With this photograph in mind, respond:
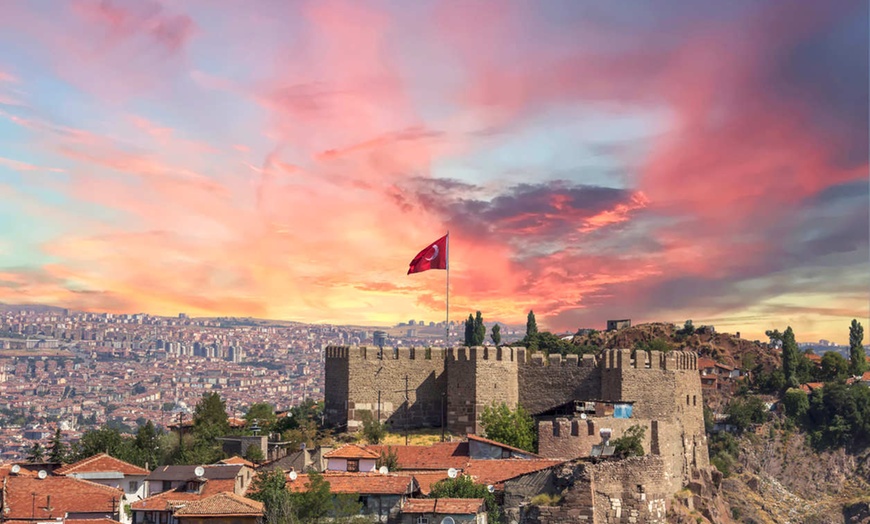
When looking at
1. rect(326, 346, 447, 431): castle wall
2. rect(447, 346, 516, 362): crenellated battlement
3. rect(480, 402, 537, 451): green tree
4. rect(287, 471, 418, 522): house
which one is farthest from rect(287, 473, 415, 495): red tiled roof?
rect(447, 346, 516, 362): crenellated battlement

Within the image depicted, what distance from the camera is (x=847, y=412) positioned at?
110m

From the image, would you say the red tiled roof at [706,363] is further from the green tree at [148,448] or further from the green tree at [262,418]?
the green tree at [148,448]

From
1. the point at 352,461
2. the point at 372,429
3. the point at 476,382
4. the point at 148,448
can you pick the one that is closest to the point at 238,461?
the point at 372,429

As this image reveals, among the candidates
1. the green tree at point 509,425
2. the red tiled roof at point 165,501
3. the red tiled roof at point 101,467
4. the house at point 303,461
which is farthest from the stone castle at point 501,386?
the red tiled roof at point 165,501

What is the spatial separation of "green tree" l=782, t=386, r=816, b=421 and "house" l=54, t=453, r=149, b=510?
78932 millimetres

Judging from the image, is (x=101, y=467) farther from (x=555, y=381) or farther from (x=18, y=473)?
(x=555, y=381)

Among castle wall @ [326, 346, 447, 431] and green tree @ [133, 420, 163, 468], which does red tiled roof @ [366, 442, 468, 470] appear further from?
green tree @ [133, 420, 163, 468]

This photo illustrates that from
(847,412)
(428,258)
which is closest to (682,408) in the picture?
(428,258)

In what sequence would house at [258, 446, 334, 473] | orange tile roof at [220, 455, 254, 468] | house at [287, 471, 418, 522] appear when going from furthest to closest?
orange tile roof at [220, 455, 254, 468] < house at [258, 446, 334, 473] < house at [287, 471, 418, 522]

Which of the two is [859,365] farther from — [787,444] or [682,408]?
[682,408]

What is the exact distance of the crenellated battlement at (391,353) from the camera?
5725 cm

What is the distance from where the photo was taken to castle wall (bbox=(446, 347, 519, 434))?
5534cm

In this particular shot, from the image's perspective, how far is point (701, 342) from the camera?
459 ft

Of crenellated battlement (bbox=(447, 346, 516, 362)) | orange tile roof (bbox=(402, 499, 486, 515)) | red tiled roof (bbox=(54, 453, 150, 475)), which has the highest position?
crenellated battlement (bbox=(447, 346, 516, 362))
